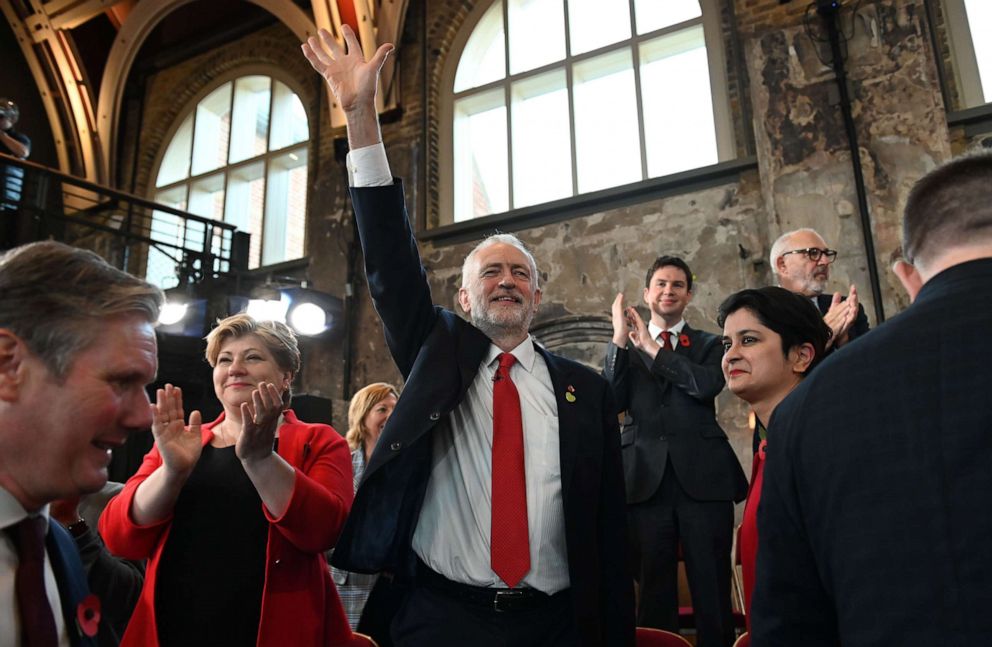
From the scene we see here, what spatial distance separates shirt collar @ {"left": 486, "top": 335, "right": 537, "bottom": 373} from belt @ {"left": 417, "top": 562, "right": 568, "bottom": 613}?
2.13 ft

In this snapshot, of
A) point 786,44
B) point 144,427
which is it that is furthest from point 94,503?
point 786,44

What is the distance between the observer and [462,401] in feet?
7.11

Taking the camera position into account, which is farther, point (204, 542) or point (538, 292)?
point (538, 292)

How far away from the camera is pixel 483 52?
8.09m

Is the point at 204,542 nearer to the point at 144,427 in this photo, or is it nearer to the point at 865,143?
the point at 144,427

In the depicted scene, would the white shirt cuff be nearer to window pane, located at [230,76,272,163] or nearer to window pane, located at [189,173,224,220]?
window pane, located at [230,76,272,163]

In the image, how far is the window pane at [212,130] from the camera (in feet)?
32.8

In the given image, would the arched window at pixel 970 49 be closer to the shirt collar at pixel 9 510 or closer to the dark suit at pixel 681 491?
the dark suit at pixel 681 491

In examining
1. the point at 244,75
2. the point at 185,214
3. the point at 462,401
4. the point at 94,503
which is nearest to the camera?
the point at 462,401

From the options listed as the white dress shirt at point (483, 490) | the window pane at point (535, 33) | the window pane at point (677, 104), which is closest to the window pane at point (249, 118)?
the window pane at point (535, 33)

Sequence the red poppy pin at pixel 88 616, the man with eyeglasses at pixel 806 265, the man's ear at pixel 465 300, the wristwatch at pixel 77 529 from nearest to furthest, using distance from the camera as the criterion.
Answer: the red poppy pin at pixel 88 616 < the wristwatch at pixel 77 529 < the man's ear at pixel 465 300 < the man with eyeglasses at pixel 806 265

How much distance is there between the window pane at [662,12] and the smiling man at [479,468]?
5.52 meters

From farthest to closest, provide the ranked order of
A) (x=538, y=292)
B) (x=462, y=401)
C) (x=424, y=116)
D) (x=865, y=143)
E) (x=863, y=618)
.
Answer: (x=424, y=116) < (x=865, y=143) < (x=538, y=292) < (x=462, y=401) < (x=863, y=618)

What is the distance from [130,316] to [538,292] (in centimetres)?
141
